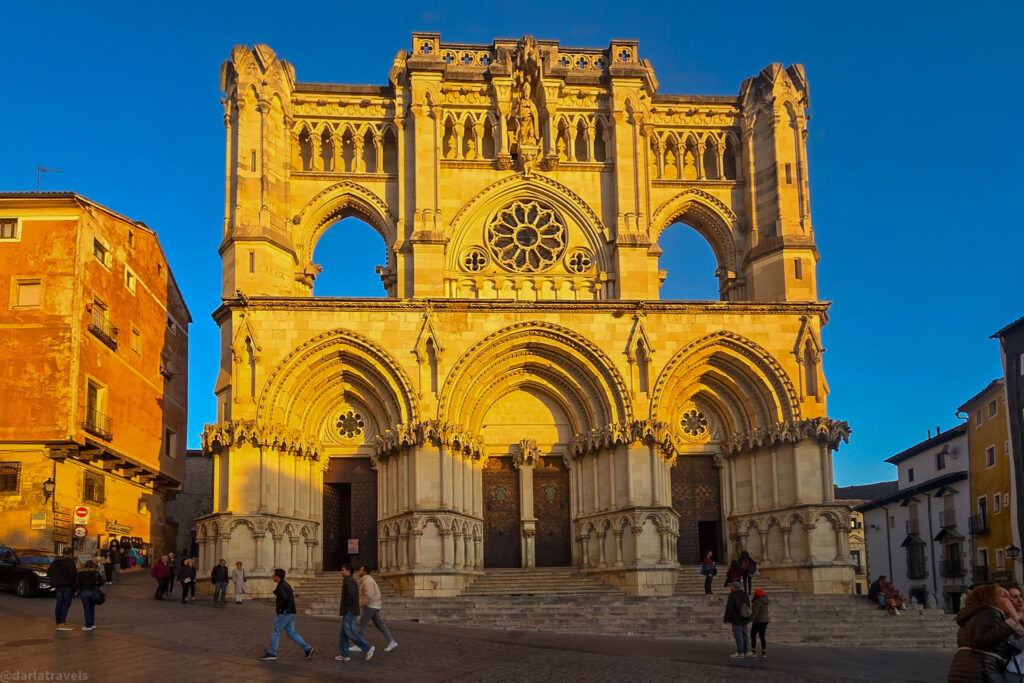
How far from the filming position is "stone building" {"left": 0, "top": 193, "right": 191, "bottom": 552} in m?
31.9

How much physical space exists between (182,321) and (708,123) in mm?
25457

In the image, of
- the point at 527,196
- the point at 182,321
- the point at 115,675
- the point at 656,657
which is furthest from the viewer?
the point at 182,321

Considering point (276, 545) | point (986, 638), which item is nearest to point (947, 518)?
point (276, 545)

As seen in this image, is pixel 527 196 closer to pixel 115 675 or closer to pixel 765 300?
pixel 765 300

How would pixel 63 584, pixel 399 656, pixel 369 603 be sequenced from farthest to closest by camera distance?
1. pixel 63 584
2. pixel 399 656
3. pixel 369 603

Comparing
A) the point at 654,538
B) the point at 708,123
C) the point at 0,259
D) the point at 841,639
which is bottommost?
the point at 841,639

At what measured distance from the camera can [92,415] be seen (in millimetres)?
→ 34094

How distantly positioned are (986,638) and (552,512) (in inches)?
890

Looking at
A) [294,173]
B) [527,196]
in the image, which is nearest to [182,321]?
[294,173]

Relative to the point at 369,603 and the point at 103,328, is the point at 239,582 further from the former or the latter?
the point at 103,328

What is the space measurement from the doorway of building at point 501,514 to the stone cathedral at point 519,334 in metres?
0.08

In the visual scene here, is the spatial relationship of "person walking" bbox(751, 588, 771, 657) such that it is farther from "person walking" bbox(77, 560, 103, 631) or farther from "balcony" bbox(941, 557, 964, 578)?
"balcony" bbox(941, 557, 964, 578)

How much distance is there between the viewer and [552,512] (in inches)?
1207

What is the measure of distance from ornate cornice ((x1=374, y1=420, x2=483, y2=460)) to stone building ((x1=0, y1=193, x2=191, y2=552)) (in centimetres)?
841
